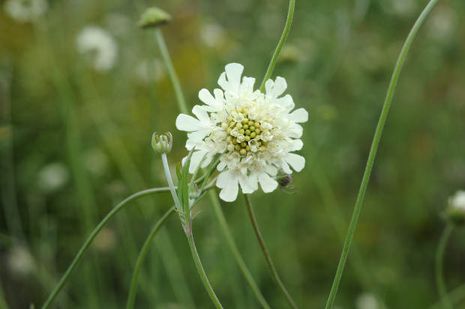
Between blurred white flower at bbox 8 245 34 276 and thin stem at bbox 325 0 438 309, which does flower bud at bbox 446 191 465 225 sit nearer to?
thin stem at bbox 325 0 438 309

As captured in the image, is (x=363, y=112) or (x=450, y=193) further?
(x=363, y=112)

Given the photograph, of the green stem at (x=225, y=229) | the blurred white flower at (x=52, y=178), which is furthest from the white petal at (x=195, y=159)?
the blurred white flower at (x=52, y=178)

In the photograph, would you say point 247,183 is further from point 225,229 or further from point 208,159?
point 225,229

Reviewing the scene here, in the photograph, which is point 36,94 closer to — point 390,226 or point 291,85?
point 291,85

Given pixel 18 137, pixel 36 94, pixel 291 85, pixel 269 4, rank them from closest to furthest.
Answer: pixel 291 85
pixel 18 137
pixel 36 94
pixel 269 4

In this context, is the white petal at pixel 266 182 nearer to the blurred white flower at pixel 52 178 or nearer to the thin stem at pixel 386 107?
the thin stem at pixel 386 107

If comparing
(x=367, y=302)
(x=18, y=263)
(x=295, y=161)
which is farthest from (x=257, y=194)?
(x=295, y=161)

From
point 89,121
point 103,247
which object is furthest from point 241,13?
point 103,247
